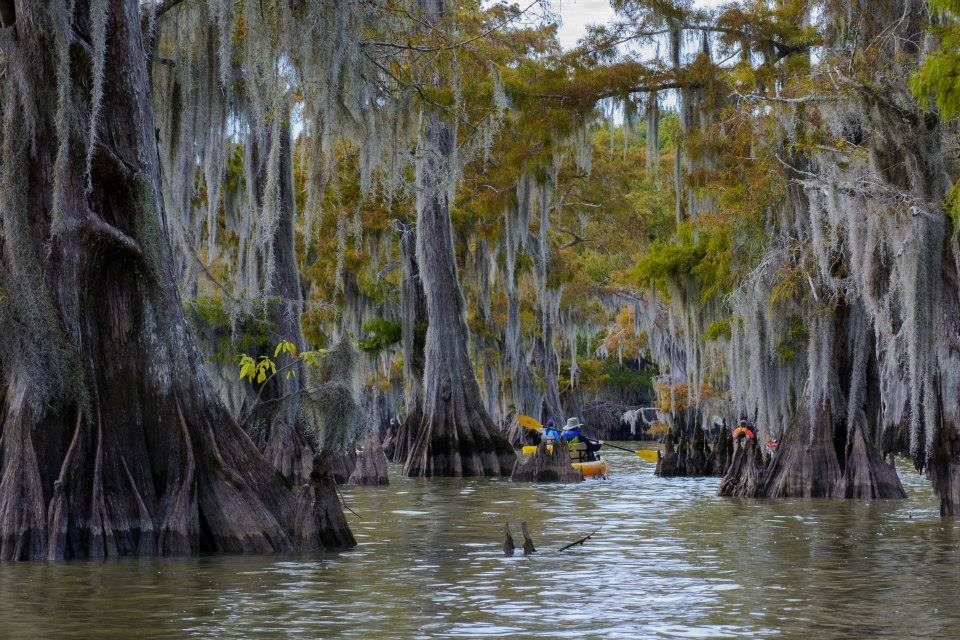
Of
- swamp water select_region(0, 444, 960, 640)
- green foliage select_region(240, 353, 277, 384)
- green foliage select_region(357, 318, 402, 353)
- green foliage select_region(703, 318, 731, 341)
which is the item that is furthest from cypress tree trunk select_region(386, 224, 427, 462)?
swamp water select_region(0, 444, 960, 640)

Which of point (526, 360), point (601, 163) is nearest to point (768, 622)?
point (601, 163)

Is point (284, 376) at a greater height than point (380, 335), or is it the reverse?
point (380, 335)

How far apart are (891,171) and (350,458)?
50.0 ft

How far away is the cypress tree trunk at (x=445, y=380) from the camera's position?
89.4ft

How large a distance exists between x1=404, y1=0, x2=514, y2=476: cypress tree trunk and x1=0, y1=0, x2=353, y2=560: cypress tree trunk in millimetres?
14719

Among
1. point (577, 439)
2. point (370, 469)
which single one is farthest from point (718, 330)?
point (370, 469)

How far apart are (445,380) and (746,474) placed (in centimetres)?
1011

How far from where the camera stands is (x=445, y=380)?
2791cm

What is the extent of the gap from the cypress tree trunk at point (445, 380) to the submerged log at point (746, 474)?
8.18 m

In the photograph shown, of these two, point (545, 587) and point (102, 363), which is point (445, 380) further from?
point (545, 587)

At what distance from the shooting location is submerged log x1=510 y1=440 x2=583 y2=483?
80.2 ft

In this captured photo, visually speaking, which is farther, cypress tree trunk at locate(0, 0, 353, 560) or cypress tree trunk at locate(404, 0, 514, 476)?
cypress tree trunk at locate(404, 0, 514, 476)

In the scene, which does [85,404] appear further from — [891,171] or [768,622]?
[891,171]

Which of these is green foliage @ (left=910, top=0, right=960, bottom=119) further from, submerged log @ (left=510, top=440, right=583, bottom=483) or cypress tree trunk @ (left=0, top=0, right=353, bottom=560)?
submerged log @ (left=510, top=440, right=583, bottom=483)
